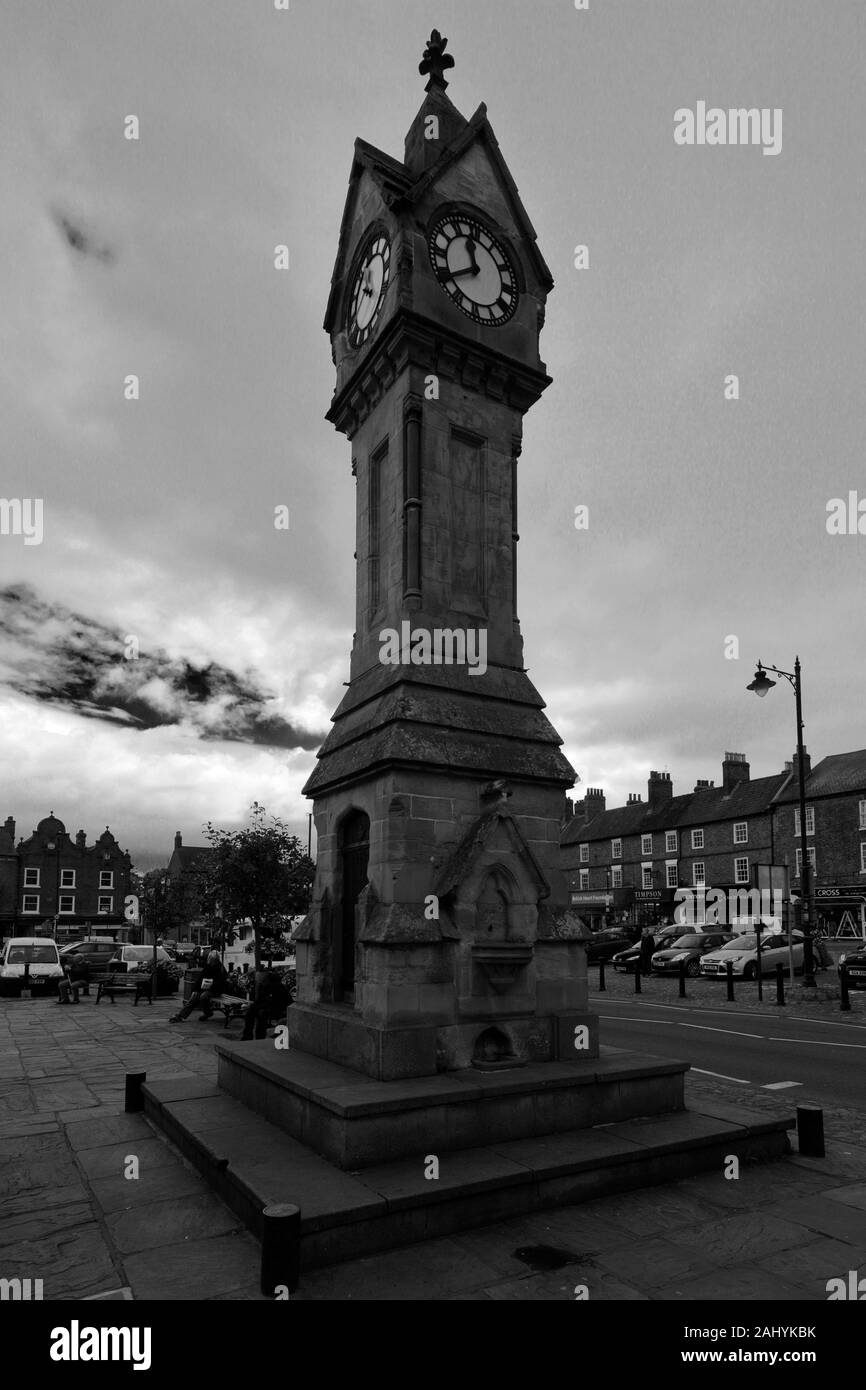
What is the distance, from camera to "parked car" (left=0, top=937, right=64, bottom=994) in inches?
1027

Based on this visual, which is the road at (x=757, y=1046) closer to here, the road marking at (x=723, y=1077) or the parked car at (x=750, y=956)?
the road marking at (x=723, y=1077)

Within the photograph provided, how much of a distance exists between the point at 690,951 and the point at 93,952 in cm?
2287

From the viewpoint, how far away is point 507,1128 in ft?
22.7

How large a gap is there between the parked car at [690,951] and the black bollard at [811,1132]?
22232mm

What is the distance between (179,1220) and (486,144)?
39.0 feet

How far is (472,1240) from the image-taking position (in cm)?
563

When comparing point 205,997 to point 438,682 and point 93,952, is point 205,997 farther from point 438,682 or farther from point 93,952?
point 93,952

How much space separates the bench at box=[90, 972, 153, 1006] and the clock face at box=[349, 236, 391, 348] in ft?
60.6

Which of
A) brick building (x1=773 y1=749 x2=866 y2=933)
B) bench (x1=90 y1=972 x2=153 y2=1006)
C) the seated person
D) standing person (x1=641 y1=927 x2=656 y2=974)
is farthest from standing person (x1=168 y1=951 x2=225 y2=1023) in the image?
brick building (x1=773 y1=749 x2=866 y2=933)

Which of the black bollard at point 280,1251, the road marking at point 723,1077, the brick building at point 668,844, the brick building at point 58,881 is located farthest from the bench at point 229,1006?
the brick building at point 58,881

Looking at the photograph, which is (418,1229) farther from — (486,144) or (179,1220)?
(486,144)

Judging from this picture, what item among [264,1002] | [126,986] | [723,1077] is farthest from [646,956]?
[264,1002]

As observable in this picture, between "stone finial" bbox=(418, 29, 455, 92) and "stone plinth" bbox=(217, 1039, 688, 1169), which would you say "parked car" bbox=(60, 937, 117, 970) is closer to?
"stone plinth" bbox=(217, 1039, 688, 1169)
